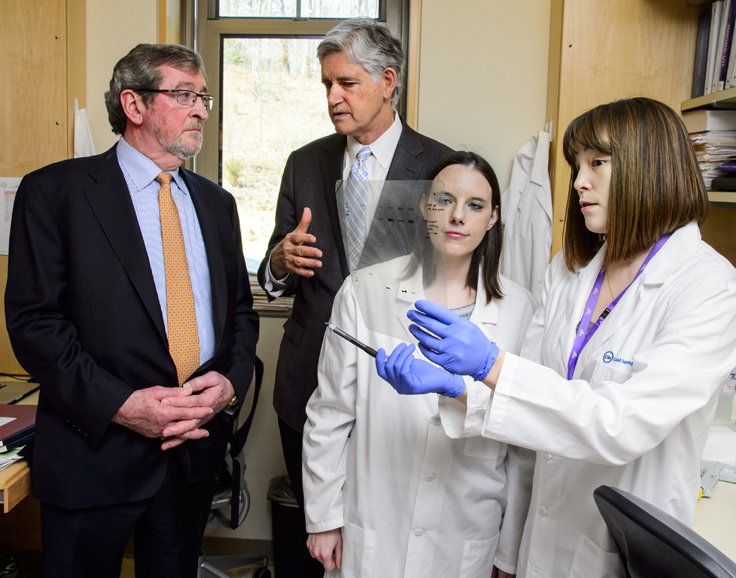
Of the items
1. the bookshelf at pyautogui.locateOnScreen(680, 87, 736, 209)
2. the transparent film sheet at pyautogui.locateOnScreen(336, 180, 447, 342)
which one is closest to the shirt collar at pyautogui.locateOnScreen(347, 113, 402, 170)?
the transparent film sheet at pyautogui.locateOnScreen(336, 180, 447, 342)

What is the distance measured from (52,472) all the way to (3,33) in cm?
187

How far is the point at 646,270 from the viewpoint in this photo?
1151 mm

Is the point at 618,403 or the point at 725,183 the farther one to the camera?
the point at 725,183

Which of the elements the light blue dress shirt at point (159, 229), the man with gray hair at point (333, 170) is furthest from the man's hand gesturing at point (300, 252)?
the light blue dress shirt at point (159, 229)

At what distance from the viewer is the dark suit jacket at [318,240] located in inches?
70.6

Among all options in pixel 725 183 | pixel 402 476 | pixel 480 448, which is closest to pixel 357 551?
pixel 402 476

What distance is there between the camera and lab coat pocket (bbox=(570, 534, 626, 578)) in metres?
1.12

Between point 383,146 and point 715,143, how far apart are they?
1065 millimetres

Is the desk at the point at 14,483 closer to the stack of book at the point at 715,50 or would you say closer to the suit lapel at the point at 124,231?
the suit lapel at the point at 124,231

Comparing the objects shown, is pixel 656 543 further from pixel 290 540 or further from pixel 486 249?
pixel 290 540

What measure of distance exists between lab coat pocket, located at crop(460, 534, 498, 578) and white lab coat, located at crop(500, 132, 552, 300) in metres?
1.01

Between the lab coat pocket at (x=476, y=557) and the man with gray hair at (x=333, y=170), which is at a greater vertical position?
the man with gray hair at (x=333, y=170)

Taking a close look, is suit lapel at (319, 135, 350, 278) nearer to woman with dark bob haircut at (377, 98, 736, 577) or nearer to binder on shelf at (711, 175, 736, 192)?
woman with dark bob haircut at (377, 98, 736, 577)

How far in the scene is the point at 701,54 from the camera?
2.06 metres
